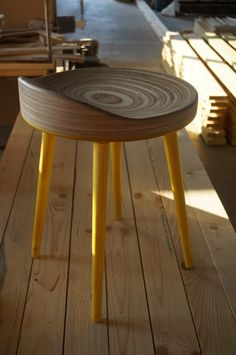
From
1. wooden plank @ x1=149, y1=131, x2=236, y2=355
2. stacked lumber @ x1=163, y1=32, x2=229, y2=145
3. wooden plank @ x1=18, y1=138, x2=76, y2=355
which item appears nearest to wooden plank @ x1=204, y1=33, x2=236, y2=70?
stacked lumber @ x1=163, y1=32, x2=229, y2=145

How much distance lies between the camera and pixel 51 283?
1273 mm

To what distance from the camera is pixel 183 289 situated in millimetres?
1259

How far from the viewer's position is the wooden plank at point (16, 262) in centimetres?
113

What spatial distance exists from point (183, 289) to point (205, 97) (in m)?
1.67

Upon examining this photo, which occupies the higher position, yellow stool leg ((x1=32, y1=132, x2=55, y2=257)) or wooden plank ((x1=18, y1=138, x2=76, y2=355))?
yellow stool leg ((x1=32, y1=132, x2=55, y2=257))

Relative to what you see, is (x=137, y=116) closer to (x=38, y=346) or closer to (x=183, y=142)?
(x=38, y=346)

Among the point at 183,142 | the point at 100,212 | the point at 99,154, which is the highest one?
the point at 99,154

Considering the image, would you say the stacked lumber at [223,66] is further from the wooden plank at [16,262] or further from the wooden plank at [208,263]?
the wooden plank at [16,262]

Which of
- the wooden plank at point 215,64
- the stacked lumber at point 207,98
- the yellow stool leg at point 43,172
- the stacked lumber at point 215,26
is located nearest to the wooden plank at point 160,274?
the yellow stool leg at point 43,172

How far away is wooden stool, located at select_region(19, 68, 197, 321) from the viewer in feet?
3.24

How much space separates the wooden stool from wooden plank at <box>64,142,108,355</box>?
0.04 m

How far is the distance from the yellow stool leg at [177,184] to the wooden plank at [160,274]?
0.21ft

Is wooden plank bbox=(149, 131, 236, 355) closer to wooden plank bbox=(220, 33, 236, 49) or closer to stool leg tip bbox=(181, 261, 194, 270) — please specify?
stool leg tip bbox=(181, 261, 194, 270)

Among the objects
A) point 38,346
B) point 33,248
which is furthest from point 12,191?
point 38,346
